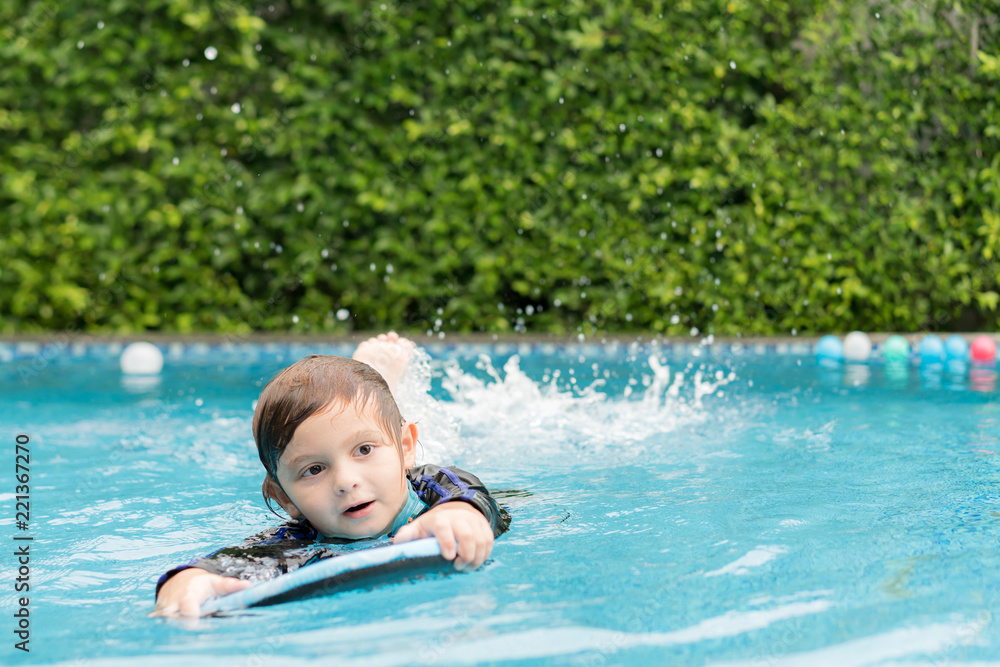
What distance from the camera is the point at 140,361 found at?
20.9 feet

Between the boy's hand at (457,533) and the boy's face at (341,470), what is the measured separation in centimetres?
14

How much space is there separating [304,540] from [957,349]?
17.2ft

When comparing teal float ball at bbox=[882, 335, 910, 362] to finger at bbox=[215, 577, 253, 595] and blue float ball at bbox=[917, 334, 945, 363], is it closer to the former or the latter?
blue float ball at bbox=[917, 334, 945, 363]

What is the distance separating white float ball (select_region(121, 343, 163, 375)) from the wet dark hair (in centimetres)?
417

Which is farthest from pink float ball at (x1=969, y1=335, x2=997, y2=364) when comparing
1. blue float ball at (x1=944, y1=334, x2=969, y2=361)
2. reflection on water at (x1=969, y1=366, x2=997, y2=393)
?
reflection on water at (x1=969, y1=366, x2=997, y2=393)

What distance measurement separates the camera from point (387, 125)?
7.55 m

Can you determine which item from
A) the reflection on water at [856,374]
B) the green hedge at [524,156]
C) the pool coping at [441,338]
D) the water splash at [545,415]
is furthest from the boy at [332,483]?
the green hedge at [524,156]

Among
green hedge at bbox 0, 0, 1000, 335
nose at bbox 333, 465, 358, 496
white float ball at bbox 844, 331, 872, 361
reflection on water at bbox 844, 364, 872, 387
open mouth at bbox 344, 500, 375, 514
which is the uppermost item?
green hedge at bbox 0, 0, 1000, 335

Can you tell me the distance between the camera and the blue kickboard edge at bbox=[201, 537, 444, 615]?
207cm

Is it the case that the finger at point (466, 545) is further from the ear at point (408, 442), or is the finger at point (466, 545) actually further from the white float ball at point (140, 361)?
the white float ball at point (140, 361)

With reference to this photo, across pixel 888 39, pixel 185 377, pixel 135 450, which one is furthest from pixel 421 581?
pixel 888 39

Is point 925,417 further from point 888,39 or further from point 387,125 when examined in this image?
point 387,125

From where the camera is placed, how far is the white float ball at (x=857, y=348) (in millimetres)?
6633

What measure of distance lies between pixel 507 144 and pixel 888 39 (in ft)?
9.07
